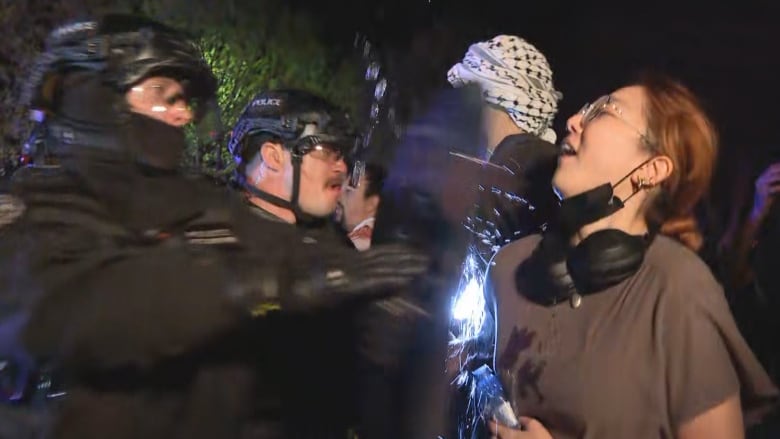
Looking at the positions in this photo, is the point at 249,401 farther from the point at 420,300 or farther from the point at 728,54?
the point at 728,54

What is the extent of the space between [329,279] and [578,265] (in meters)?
0.75

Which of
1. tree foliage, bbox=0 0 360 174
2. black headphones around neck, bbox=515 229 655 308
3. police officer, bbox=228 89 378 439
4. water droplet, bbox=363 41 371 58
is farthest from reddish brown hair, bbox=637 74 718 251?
water droplet, bbox=363 41 371 58

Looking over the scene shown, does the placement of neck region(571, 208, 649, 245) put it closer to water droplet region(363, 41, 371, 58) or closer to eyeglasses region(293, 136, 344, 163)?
eyeglasses region(293, 136, 344, 163)

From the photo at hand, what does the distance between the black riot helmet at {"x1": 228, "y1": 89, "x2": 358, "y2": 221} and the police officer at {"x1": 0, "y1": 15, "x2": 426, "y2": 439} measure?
87cm

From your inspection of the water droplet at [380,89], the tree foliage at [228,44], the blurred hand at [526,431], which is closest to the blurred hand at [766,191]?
the blurred hand at [526,431]

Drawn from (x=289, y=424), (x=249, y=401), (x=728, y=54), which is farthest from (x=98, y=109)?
(x=728, y=54)

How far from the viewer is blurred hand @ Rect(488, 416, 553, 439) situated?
240cm

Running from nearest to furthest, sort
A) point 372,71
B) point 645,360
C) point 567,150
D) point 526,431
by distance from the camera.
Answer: point 645,360 → point 526,431 → point 567,150 → point 372,71

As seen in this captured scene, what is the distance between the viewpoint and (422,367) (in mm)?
2525

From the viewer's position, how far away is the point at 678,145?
98.5 inches

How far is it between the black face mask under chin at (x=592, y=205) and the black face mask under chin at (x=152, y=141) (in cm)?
113

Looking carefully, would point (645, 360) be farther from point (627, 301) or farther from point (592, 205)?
point (592, 205)

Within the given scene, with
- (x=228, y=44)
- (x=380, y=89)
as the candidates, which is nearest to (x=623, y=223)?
(x=380, y=89)

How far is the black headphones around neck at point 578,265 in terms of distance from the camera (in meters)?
2.38
